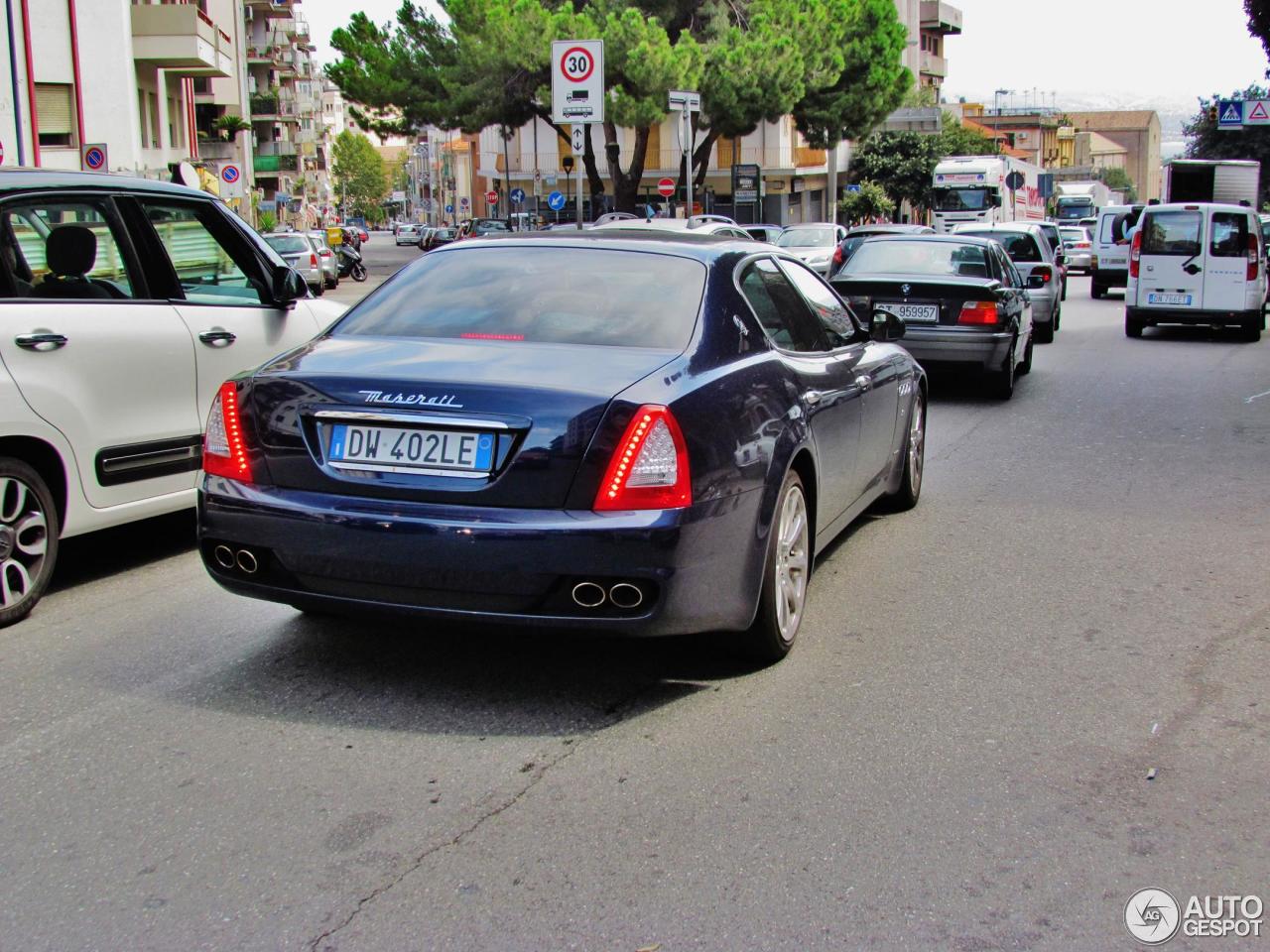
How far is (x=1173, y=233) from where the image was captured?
20812mm

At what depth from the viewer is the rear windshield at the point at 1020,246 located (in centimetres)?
2155

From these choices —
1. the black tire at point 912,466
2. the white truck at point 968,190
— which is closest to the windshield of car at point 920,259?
the black tire at point 912,466

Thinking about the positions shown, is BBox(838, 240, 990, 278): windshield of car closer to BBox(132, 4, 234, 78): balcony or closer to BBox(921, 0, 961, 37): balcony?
BBox(132, 4, 234, 78): balcony

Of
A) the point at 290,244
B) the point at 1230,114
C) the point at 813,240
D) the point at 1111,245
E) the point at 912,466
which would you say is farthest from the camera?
the point at 1230,114

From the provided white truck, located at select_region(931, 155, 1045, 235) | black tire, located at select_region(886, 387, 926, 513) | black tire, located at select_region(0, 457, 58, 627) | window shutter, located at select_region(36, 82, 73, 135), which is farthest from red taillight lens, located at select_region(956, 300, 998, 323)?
white truck, located at select_region(931, 155, 1045, 235)

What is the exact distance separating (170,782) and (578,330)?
1.98 m

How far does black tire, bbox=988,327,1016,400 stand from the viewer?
43.3 ft

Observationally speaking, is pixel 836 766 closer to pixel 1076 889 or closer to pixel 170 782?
pixel 1076 889

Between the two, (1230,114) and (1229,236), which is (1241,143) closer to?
(1230,114)

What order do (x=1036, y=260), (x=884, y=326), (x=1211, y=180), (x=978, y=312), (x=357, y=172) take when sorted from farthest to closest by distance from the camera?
(x=357, y=172) → (x=1211, y=180) → (x=1036, y=260) → (x=978, y=312) → (x=884, y=326)

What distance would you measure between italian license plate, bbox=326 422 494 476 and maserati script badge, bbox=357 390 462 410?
80 millimetres

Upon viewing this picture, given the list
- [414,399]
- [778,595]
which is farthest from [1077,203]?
[414,399]

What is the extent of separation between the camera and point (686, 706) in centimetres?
461

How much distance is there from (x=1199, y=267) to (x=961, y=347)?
9.43 m
